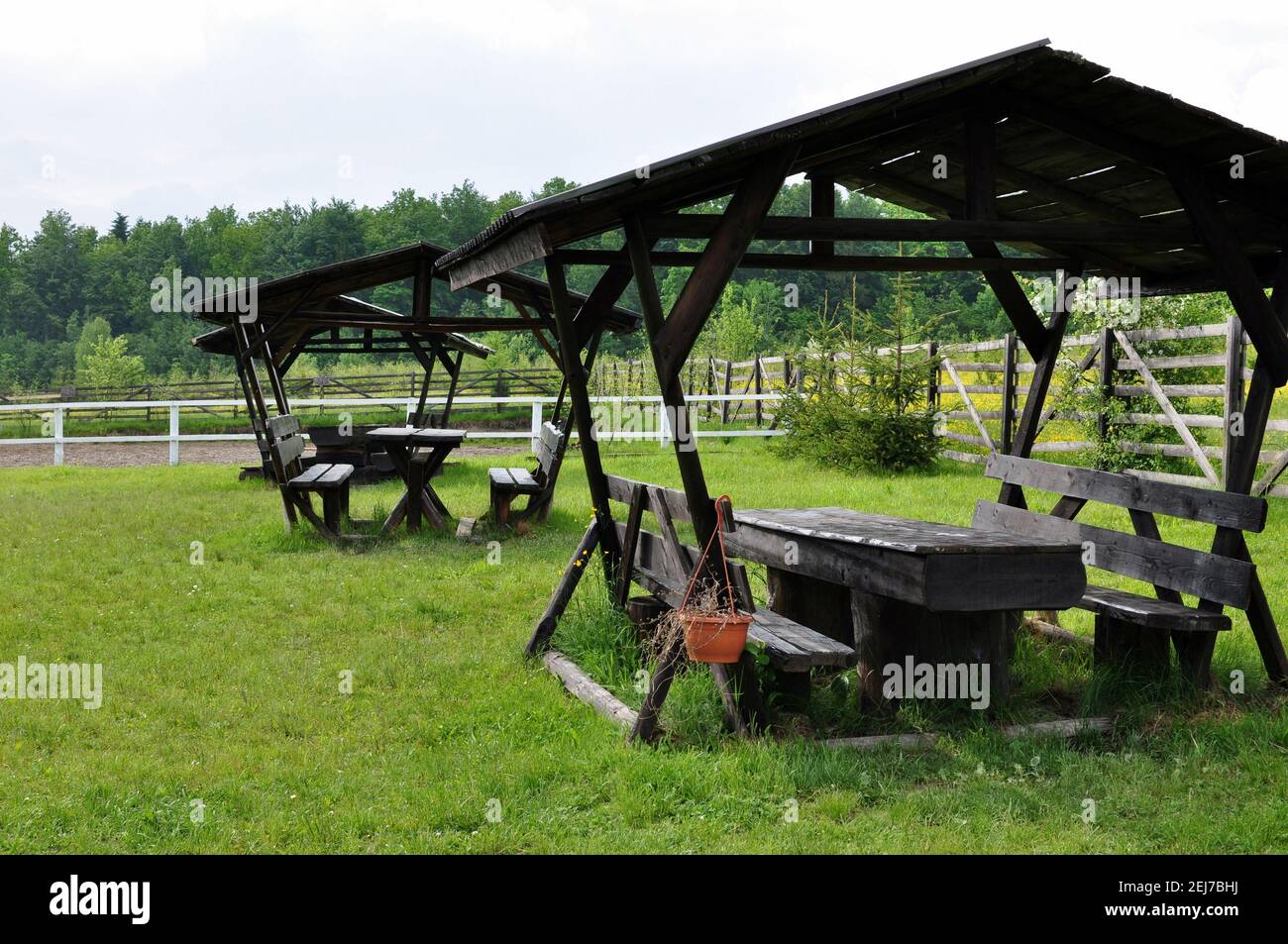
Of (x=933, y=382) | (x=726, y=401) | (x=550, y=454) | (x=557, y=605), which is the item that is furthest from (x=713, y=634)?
(x=726, y=401)

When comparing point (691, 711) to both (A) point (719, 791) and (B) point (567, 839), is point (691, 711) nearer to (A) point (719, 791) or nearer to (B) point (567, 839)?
(A) point (719, 791)

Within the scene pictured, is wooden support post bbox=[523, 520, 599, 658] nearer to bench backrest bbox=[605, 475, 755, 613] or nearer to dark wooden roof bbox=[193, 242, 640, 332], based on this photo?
bench backrest bbox=[605, 475, 755, 613]

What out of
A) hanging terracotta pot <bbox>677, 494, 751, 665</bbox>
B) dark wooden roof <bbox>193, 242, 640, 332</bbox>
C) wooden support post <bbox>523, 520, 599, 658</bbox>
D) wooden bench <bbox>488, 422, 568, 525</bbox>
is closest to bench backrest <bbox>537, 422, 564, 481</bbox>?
wooden bench <bbox>488, 422, 568, 525</bbox>

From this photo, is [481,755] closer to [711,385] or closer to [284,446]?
[284,446]

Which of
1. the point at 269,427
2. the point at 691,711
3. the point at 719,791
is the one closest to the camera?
the point at 719,791

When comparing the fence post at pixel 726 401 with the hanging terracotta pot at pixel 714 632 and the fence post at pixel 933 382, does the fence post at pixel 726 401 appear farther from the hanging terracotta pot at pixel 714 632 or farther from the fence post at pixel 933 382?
the hanging terracotta pot at pixel 714 632

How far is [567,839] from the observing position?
425cm

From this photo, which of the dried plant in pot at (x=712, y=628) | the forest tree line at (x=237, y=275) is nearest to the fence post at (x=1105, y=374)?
the dried plant in pot at (x=712, y=628)

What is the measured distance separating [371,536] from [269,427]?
1487 millimetres

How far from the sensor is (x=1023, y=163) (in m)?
6.92

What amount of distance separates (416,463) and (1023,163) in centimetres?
666

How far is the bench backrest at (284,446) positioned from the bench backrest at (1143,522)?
6729 millimetres

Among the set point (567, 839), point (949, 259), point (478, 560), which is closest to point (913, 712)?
point (567, 839)

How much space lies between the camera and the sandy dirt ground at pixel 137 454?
21297 mm
